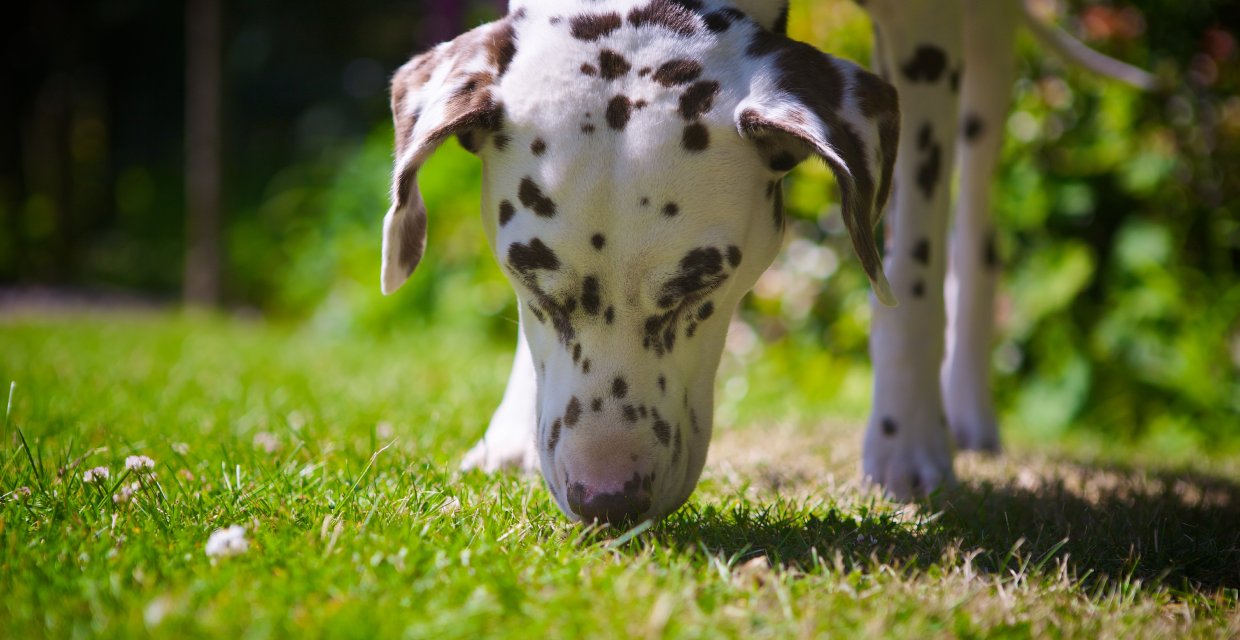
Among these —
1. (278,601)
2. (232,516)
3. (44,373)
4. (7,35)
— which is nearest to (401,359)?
(44,373)

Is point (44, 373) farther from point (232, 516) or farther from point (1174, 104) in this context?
point (1174, 104)

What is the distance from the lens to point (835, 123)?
2.08 meters

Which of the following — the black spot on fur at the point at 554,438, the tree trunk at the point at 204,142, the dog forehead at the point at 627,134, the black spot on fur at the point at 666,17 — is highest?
Answer: the black spot on fur at the point at 666,17

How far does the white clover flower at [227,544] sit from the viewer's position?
175cm

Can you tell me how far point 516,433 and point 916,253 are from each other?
4.17ft

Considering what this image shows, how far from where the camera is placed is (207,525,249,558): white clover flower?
1.75m

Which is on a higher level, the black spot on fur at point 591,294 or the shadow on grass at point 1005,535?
the black spot on fur at point 591,294

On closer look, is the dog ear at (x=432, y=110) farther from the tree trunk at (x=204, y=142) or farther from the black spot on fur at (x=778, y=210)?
the tree trunk at (x=204, y=142)

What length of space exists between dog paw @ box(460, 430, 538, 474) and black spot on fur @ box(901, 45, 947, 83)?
1.52 m

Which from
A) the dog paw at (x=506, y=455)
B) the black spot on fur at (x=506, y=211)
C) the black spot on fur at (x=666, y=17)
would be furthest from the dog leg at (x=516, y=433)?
the black spot on fur at (x=666, y=17)

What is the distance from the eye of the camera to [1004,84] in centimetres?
389

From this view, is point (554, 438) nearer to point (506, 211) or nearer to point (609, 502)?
point (609, 502)

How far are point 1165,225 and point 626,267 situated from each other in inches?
160

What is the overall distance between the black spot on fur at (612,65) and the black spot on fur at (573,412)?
0.70 meters
